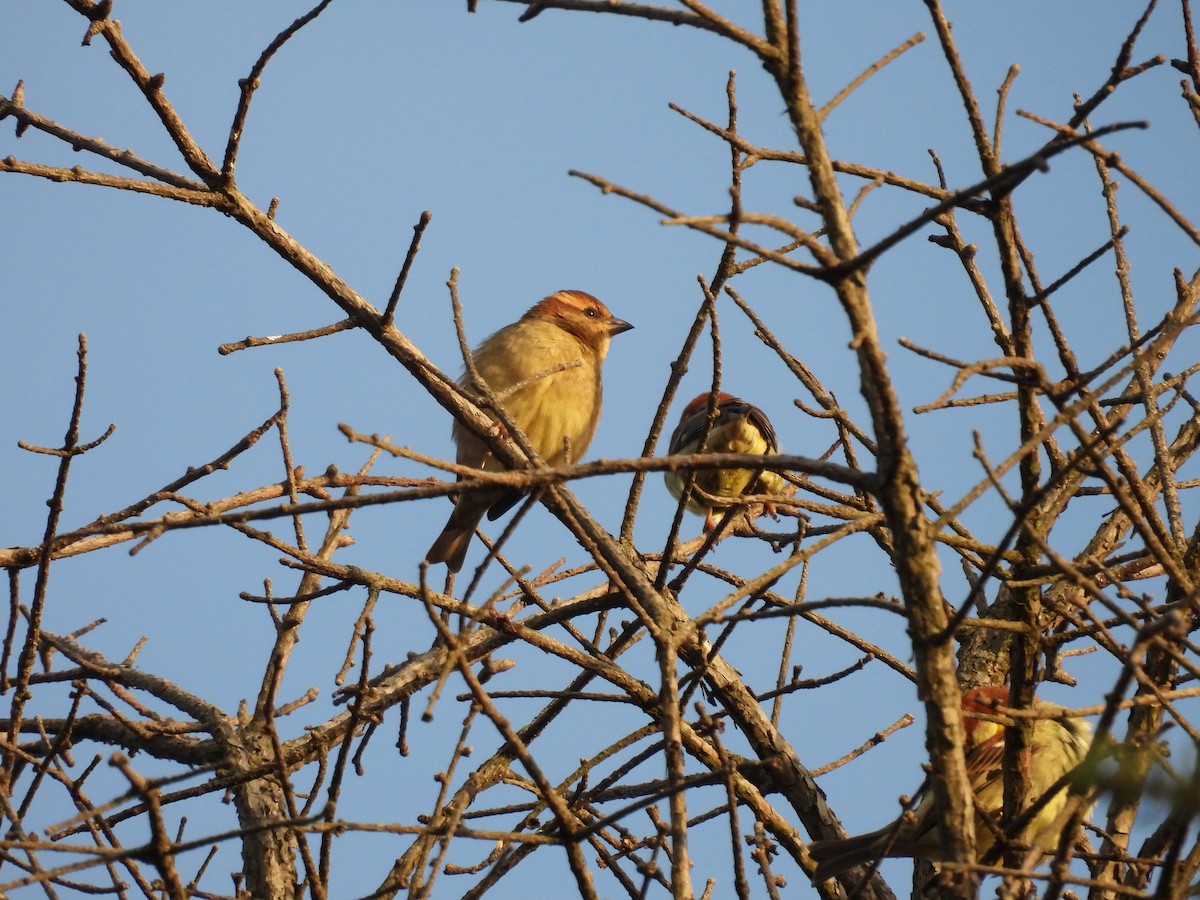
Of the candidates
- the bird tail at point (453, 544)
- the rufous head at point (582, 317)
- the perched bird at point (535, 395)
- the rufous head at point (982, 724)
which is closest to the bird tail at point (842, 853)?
the rufous head at point (982, 724)

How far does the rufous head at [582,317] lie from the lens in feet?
25.4

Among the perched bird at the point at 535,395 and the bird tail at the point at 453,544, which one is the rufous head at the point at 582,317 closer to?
the perched bird at the point at 535,395

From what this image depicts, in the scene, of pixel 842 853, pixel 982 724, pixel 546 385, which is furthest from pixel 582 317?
pixel 842 853

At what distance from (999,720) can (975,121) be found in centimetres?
130

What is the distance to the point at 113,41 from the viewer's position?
3.22 metres

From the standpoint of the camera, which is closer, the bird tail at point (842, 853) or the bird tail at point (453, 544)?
the bird tail at point (842, 853)

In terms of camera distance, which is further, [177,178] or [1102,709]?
[177,178]

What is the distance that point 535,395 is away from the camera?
6.95 metres

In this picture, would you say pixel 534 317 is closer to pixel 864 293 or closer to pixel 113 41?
pixel 113 41

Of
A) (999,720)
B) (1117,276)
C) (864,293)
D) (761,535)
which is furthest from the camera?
(761,535)

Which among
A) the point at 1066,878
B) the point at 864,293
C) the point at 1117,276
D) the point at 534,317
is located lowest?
the point at 1066,878

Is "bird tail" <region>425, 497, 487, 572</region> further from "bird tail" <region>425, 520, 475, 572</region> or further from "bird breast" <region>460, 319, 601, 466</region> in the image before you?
"bird breast" <region>460, 319, 601, 466</region>

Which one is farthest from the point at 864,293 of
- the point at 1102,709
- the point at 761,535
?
the point at 761,535

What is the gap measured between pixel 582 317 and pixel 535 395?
1.06 meters
